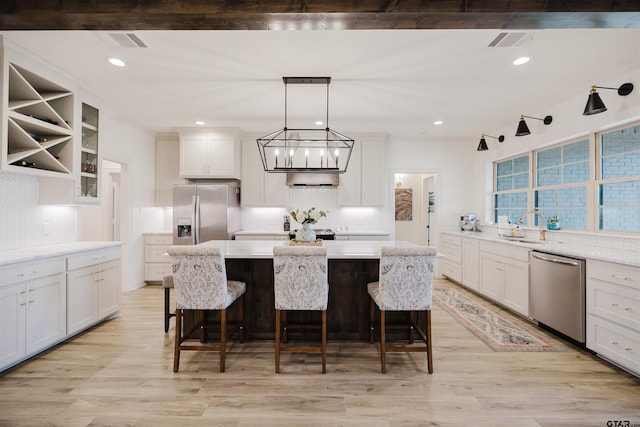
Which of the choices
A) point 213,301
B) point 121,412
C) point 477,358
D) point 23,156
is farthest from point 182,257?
point 477,358

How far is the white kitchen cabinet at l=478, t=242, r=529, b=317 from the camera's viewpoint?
11.9 feet

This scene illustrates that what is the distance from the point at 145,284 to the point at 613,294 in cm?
621

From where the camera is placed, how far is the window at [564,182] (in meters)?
3.73

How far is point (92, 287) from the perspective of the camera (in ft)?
10.8

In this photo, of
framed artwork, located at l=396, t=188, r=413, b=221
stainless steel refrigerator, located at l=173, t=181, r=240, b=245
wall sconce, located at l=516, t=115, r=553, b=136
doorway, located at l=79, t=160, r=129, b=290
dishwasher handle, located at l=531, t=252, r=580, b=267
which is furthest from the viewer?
framed artwork, located at l=396, t=188, r=413, b=221

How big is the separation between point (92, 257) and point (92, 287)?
328 millimetres

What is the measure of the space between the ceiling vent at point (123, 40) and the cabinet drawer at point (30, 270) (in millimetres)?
1971

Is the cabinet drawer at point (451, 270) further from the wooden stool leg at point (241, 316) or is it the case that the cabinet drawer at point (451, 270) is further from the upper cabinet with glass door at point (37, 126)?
the upper cabinet with glass door at point (37, 126)

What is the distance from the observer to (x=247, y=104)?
4102mm

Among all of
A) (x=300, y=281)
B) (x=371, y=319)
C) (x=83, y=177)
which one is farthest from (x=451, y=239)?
(x=83, y=177)

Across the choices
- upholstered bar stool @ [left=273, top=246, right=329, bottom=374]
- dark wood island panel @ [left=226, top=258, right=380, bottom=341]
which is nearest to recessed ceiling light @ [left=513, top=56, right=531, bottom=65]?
dark wood island panel @ [left=226, top=258, right=380, bottom=341]

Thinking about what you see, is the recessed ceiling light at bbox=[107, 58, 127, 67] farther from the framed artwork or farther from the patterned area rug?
the framed artwork

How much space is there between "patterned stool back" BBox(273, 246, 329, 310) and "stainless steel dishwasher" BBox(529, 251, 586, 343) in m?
2.39

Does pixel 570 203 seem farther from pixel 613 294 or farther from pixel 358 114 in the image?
pixel 358 114
